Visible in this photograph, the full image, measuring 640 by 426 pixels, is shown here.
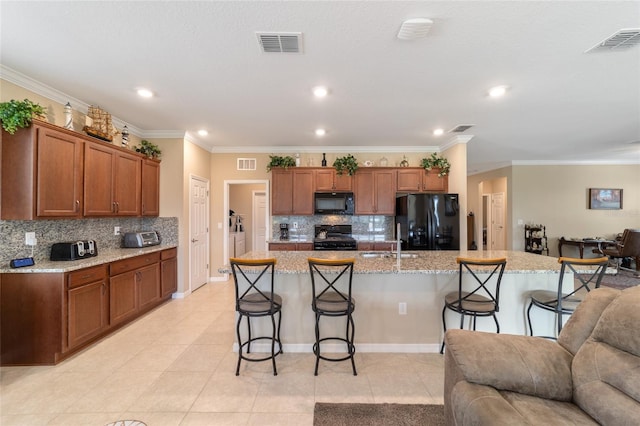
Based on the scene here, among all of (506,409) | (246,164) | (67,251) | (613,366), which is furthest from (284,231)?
(613,366)

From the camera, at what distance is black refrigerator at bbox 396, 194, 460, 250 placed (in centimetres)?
482

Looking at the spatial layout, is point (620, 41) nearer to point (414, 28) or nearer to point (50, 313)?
point (414, 28)

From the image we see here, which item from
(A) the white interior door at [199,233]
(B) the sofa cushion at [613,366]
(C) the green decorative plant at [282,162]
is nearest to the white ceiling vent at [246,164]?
(C) the green decorative plant at [282,162]

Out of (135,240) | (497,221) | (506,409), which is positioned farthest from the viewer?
(497,221)

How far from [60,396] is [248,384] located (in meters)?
1.47

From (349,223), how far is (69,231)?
4.35 metres

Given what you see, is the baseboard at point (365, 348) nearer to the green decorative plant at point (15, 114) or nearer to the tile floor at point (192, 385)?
the tile floor at point (192, 385)

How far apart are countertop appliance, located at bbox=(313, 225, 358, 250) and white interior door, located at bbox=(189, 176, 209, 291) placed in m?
2.17

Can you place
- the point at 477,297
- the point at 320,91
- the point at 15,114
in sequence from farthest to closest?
the point at 320,91 → the point at 477,297 → the point at 15,114

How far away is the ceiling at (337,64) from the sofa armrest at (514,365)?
2.11 m

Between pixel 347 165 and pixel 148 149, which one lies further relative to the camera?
pixel 347 165

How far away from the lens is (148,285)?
395 centimetres

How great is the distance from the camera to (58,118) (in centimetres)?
326

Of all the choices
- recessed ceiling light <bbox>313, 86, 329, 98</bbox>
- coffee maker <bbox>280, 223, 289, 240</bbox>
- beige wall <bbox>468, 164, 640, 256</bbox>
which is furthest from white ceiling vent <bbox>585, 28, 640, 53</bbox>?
beige wall <bbox>468, 164, 640, 256</bbox>
